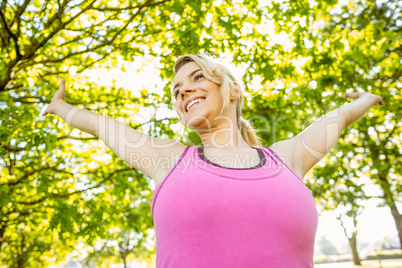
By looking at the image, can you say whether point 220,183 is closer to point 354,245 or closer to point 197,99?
point 197,99

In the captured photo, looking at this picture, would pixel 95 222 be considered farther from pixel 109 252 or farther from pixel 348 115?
pixel 109 252

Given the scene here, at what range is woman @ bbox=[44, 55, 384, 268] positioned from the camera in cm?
125

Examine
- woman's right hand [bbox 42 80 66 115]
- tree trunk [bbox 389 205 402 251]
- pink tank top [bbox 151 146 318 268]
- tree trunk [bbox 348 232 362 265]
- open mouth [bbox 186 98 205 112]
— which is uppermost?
woman's right hand [bbox 42 80 66 115]

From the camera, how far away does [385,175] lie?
11078mm

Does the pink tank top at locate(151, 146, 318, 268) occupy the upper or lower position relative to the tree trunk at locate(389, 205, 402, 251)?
upper

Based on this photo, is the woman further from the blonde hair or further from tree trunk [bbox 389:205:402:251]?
tree trunk [bbox 389:205:402:251]

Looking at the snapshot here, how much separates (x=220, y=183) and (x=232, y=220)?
159 mm

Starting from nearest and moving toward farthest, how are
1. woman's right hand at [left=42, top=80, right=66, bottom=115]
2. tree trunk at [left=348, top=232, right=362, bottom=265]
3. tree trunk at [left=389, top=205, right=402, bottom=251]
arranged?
woman's right hand at [left=42, top=80, right=66, bottom=115], tree trunk at [left=389, top=205, right=402, bottom=251], tree trunk at [left=348, top=232, right=362, bottom=265]

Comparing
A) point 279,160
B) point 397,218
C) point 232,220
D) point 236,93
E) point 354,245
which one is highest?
point 236,93

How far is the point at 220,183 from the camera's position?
4.42 ft

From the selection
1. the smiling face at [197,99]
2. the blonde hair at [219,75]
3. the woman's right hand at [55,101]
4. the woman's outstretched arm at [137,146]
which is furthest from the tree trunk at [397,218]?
the woman's right hand at [55,101]

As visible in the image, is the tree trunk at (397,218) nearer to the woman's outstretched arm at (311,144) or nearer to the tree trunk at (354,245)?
the woman's outstretched arm at (311,144)

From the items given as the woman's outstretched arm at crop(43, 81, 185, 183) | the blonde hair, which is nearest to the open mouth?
the blonde hair

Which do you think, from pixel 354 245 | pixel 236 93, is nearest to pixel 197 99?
pixel 236 93
